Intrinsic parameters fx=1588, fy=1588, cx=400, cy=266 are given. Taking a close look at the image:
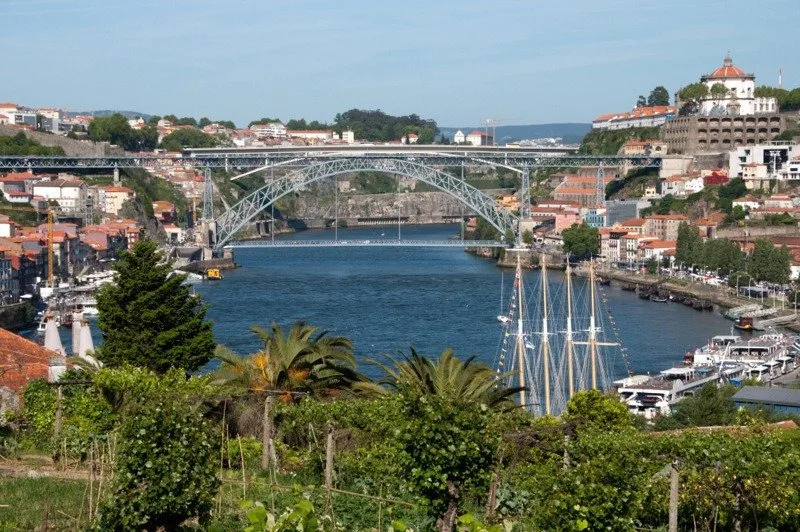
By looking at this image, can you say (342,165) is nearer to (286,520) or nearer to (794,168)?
(794,168)

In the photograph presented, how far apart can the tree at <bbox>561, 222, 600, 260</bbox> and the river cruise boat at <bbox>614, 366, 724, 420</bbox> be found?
1601 centimetres

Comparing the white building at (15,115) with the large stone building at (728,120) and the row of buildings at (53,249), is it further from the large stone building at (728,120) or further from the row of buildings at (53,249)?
the large stone building at (728,120)

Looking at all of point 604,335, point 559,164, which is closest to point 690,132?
point 559,164

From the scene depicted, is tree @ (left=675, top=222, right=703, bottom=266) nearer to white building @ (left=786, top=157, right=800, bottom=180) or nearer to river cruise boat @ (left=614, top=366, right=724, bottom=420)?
white building @ (left=786, top=157, right=800, bottom=180)

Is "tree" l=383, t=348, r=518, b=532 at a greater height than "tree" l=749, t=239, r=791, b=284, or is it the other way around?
"tree" l=383, t=348, r=518, b=532

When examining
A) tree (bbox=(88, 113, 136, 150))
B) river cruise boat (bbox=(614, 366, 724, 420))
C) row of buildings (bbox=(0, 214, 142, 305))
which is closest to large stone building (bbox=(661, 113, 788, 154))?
row of buildings (bbox=(0, 214, 142, 305))

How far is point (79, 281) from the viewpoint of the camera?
2530cm

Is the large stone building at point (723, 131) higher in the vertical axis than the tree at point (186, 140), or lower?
lower

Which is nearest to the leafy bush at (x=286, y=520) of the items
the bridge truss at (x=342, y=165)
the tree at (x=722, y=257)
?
the tree at (x=722, y=257)

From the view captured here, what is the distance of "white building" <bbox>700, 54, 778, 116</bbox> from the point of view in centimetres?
3712

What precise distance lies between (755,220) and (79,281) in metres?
12.8

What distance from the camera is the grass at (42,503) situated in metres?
3.67

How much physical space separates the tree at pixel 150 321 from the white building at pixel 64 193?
24765 millimetres

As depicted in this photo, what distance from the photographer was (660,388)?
1341cm
